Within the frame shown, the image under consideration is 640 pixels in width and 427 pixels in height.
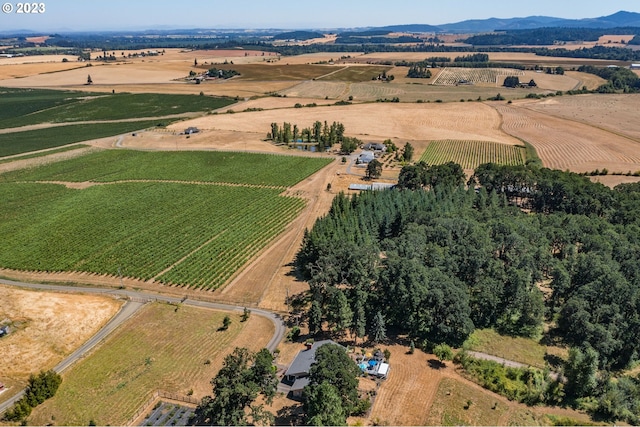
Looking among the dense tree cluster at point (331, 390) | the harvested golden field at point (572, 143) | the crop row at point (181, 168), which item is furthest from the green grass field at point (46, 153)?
Result: the harvested golden field at point (572, 143)

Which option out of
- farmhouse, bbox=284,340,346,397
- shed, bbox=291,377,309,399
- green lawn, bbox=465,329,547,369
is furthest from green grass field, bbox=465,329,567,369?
shed, bbox=291,377,309,399

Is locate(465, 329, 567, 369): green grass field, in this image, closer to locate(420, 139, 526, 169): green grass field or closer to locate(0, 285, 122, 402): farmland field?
locate(0, 285, 122, 402): farmland field

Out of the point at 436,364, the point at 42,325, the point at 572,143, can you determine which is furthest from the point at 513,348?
the point at 572,143

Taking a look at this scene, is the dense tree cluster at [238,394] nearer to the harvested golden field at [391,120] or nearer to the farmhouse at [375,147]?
the farmhouse at [375,147]

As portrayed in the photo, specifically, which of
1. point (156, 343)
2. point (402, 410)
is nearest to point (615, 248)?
point (402, 410)

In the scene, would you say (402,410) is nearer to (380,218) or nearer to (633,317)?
(633,317)
